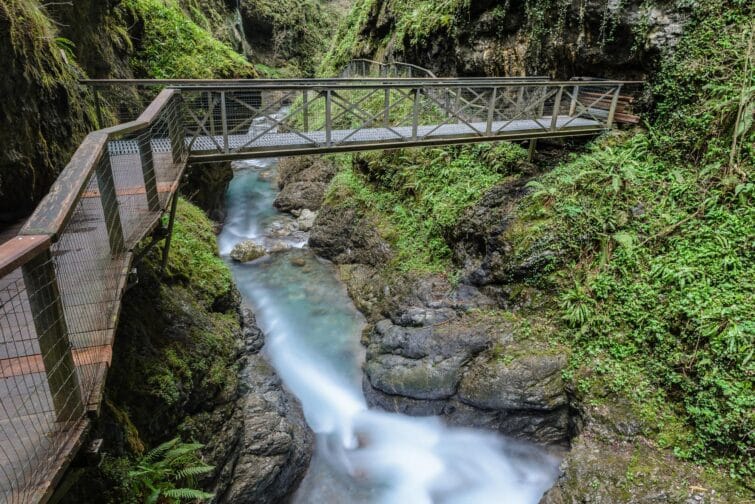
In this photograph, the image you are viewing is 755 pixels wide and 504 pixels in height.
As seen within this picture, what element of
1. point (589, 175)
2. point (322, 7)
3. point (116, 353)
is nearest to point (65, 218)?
point (116, 353)

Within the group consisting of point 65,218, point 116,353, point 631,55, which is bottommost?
point 116,353

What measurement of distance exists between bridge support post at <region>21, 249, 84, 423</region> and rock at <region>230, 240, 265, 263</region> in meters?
10.0

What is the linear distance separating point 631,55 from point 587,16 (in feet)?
4.04

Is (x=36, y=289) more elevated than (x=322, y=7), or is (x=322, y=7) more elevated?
(x=322, y=7)

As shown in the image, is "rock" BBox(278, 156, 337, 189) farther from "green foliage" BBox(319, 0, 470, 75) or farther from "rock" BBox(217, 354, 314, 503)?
"rock" BBox(217, 354, 314, 503)

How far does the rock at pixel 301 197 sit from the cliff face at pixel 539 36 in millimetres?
5490

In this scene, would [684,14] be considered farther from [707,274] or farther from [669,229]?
[707,274]

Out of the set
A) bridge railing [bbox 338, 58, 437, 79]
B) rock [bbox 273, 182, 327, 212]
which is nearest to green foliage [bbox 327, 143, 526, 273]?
rock [bbox 273, 182, 327, 212]

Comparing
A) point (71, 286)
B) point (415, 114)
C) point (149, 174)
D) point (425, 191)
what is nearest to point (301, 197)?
point (425, 191)

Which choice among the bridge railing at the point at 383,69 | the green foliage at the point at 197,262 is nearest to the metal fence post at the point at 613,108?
the bridge railing at the point at 383,69

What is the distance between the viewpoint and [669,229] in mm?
7211

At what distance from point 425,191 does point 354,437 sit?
6.03m

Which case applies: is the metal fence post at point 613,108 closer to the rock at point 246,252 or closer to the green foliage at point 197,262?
the green foliage at point 197,262

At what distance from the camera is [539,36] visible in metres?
→ 10.3
